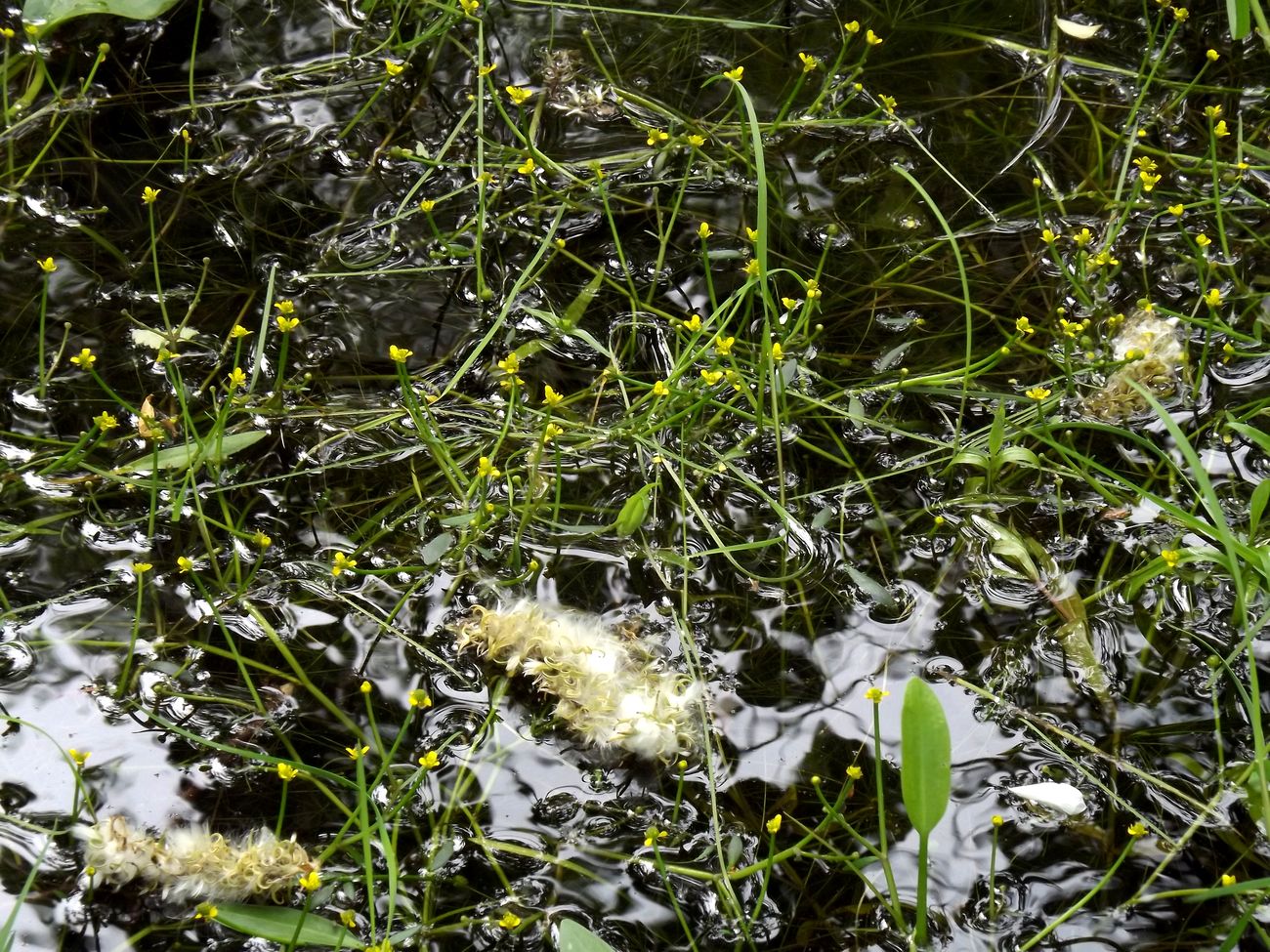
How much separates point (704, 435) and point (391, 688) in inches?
28.3

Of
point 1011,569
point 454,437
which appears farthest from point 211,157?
point 1011,569

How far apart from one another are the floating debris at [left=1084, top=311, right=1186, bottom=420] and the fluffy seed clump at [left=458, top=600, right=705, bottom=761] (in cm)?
97

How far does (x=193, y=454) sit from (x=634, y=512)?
2.53 feet

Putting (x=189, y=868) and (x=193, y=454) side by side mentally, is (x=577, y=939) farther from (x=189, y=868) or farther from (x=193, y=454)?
(x=193, y=454)

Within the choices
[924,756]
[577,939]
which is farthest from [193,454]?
[924,756]

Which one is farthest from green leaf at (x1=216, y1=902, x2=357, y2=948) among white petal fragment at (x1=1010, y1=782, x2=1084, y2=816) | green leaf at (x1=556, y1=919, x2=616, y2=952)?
white petal fragment at (x1=1010, y1=782, x2=1084, y2=816)

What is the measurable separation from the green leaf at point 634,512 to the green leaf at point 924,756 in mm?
548

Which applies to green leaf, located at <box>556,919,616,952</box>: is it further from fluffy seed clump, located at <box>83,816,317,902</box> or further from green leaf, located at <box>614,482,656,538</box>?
green leaf, located at <box>614,482,656,538</box>

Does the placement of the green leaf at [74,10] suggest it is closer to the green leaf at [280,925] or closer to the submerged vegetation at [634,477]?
the submerged vegetation at [634,477]

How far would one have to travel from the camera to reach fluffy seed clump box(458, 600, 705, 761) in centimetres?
162

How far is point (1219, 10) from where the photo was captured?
2645 mm

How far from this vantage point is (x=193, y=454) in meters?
1.84

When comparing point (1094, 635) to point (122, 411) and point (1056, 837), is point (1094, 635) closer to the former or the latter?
point (1056, 837)

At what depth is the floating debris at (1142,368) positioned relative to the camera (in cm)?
199
